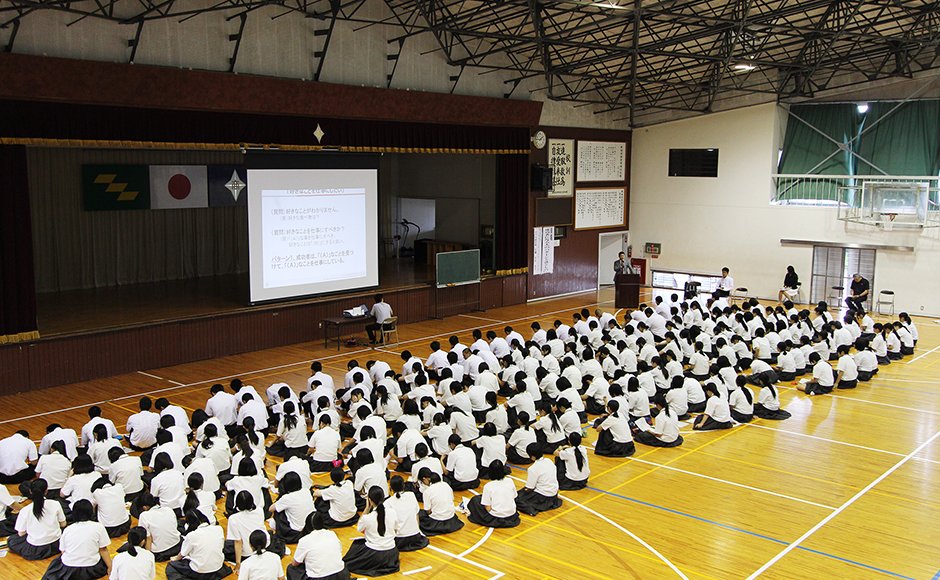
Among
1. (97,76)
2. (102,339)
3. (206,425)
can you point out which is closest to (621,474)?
(206,425)

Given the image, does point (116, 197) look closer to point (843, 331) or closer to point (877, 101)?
point (843, 331)

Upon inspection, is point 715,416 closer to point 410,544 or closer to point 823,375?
point 823,375

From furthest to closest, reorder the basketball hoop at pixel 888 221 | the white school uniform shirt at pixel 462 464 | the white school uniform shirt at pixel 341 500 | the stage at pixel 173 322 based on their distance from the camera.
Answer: the basketball hoop at pixel 888 221 < the stage at pixel 173 322 < the white school uniform shirt at pixel 462 464 < the white school uniform shirt at pixel 341 500

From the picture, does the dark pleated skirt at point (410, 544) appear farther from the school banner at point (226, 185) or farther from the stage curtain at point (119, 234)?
the school banner at point (226, 185)

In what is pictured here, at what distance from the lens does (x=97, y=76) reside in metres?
12.8

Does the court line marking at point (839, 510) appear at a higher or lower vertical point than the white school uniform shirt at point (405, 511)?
lower

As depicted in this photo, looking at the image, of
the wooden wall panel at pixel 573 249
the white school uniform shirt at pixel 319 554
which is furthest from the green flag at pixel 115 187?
the white school uniform shirt at pixel 319 554

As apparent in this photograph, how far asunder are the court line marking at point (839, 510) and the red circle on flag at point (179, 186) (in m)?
16.6

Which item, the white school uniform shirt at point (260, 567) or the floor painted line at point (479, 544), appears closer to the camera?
the white school uniform shirt at point (260, 567)

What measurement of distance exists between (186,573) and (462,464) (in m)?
3.28

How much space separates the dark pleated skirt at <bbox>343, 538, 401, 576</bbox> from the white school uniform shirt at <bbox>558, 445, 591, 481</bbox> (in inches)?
110

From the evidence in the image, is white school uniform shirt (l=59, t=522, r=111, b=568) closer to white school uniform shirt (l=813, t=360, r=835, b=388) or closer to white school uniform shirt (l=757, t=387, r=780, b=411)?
white school uniform shirt (l=757, t=387, r=780, b=411)

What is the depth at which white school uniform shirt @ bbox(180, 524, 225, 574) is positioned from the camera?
704cm

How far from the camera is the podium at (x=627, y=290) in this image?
825 inches
